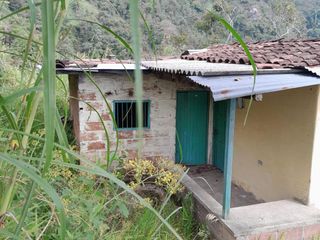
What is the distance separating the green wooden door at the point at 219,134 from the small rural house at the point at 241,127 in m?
0.02

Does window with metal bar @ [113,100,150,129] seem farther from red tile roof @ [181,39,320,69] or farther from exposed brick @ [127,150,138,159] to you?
red tile roof @ [181,39,320,69]

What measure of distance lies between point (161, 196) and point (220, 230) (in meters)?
1.53

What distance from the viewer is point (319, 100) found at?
474 cm

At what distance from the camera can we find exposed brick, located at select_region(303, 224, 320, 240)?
4.41 metres

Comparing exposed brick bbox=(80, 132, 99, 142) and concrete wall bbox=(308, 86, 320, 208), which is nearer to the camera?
concrete wall bbox=(308, 86, 320, 208)

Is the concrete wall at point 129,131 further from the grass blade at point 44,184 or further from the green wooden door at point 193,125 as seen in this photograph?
the grass blade at point 44,184

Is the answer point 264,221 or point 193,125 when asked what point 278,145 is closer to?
point 264,221

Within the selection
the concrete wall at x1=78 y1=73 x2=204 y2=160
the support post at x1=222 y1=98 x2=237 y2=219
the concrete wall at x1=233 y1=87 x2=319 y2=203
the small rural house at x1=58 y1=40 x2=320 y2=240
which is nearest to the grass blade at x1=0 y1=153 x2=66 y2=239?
the small rural house at x1=58 y1=40 x2=320 y2=240

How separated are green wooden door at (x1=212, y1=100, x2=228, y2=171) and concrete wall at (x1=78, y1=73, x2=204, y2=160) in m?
0.80

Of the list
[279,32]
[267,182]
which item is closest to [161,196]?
[267,182]

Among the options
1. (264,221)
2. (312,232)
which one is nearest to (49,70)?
(264,221)

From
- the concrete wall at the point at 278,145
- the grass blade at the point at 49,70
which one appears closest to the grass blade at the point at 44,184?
the grass blade at the point at 49,70

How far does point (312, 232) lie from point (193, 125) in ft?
12.4

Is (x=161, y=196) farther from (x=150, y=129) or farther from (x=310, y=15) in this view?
(x=310, y=15)
